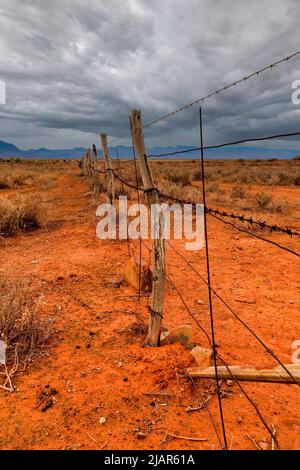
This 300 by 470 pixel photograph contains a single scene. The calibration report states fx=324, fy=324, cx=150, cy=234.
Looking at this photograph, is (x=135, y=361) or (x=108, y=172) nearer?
(x=135, y=361)

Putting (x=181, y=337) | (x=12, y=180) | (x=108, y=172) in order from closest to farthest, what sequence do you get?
(x=181, y=337) < (x=108, y=172) < (x=12, y=180)

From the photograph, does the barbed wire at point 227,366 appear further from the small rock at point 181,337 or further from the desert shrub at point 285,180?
the desert shrub at point 285,180

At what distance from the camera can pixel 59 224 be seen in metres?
8.62

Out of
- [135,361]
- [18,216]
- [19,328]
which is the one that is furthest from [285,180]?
[19,328]

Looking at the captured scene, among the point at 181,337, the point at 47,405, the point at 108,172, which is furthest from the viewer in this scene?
the point at 108,172

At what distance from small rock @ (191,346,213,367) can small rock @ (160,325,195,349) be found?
0.24 meters

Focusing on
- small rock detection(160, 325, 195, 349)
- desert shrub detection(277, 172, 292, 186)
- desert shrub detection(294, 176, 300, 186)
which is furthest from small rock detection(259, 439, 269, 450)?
desert shrub detection(294, 176, 300, 186)

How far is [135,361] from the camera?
3.05 m

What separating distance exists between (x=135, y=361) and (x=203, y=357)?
2.12ft

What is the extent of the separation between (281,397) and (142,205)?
8645 mm

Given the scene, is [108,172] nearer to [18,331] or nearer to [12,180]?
[18,331]

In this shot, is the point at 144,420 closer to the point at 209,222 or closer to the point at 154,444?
the point at 154,444

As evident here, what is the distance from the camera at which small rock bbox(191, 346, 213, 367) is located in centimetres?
285

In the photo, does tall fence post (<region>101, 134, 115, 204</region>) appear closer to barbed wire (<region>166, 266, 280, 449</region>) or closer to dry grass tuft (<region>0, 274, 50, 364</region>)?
barbed wire (<region>166, 266, 280, 449</region>)
